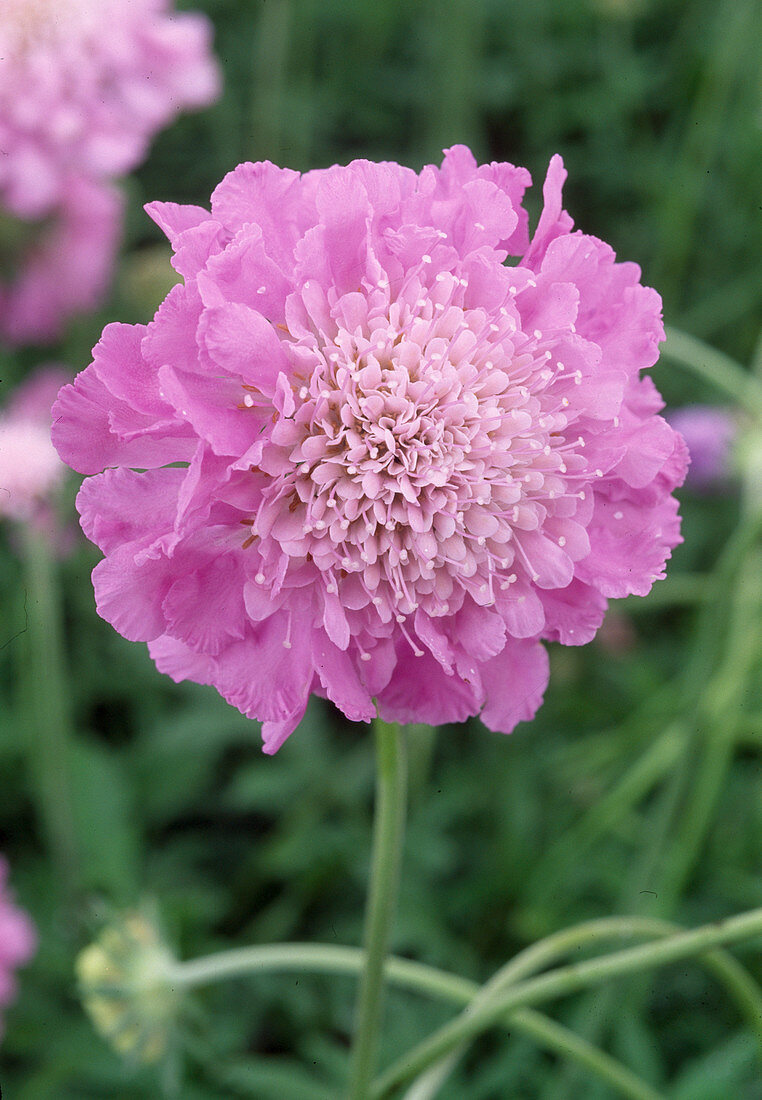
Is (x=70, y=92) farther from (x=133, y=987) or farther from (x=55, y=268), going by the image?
(x=133, y=987)

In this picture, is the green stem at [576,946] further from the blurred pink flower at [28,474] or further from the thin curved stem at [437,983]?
the blurred pink flower at [28,474]

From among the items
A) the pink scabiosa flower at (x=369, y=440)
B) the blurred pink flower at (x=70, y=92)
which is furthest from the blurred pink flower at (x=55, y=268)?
the pink scabiosa flower at (x=369, y=440)

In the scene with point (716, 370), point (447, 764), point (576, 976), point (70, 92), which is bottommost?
point (447, 764)

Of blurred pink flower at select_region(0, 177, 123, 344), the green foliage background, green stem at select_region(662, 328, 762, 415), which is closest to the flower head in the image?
the green foliage background

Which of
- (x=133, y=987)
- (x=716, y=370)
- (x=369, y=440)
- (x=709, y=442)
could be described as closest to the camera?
(x=369, y=440)

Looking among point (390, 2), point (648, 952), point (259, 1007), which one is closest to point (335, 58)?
point (390, 2)

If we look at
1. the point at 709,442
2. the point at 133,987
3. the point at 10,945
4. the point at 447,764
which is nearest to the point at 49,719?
the point at 10,945

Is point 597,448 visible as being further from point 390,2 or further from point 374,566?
point 390,2
